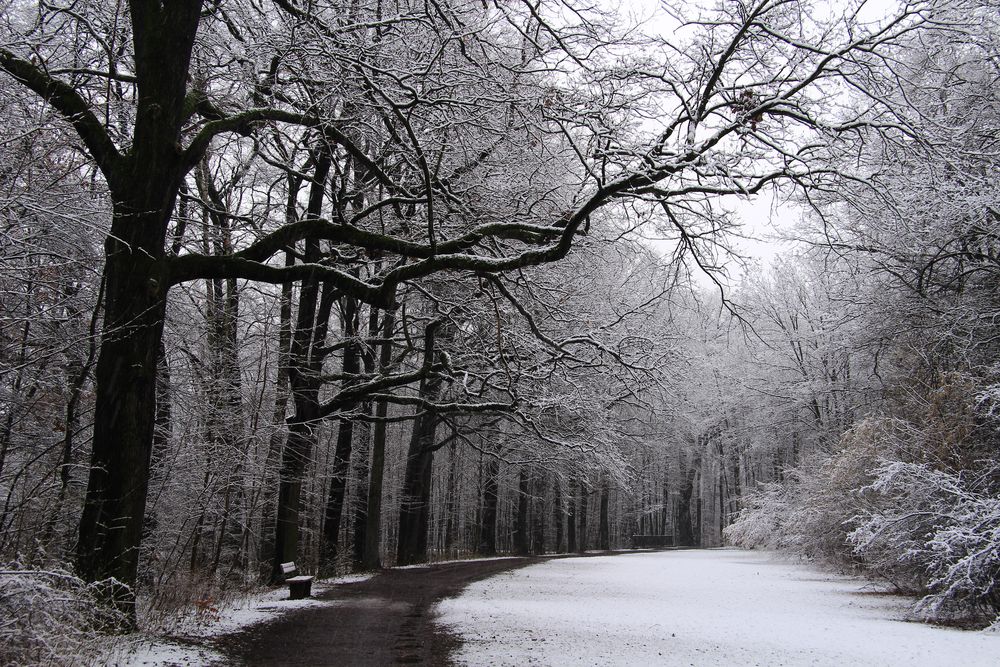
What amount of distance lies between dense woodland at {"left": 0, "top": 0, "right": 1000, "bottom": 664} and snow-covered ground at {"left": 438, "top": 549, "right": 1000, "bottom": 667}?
1228 millimetres

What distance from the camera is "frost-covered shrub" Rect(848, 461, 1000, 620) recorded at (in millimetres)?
10367

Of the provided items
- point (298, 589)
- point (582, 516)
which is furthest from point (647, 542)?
point (298, 589)

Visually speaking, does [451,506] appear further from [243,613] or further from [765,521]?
[243,613]

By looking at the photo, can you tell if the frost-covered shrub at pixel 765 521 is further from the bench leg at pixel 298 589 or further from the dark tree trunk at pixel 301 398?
the bench leg at pixel 298 589

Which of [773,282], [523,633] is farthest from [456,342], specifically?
[773,282]

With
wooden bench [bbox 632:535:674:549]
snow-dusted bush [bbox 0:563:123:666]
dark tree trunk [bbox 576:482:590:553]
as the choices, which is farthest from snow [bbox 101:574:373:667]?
wooden bench [bbox 632:535:674:549]

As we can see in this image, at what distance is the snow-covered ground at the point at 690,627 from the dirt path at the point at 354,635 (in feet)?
1.40

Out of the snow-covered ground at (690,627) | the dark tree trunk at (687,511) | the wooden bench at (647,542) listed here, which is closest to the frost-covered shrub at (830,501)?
the snow-covered ground at (690,627)

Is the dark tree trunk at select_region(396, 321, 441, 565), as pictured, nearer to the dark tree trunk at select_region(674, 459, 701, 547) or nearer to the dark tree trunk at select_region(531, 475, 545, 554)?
the dark tree trunk at select_region(531, 475, 545, 554)

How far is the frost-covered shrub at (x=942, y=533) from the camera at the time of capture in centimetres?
1037

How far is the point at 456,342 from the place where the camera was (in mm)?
15125

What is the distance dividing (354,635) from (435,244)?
491 centimetres

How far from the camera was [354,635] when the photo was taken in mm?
8648

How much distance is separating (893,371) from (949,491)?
502 cm
